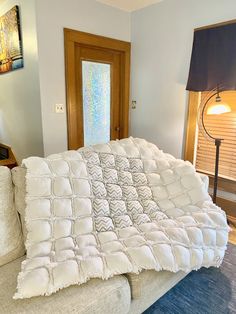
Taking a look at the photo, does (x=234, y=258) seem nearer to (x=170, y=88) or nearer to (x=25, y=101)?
(x=170, y=88)

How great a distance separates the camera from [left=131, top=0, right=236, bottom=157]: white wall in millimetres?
2703

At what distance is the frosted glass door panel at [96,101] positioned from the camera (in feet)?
10.4

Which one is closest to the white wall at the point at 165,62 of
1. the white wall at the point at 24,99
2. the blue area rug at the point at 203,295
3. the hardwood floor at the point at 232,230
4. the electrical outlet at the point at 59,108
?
the hardwood floor at the point at 232,230

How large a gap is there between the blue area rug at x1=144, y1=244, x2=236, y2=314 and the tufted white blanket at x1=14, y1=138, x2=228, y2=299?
251mm

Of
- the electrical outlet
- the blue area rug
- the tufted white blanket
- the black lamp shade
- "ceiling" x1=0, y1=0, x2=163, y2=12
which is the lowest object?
the blue area rug

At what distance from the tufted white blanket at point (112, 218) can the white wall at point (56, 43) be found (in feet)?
3.64

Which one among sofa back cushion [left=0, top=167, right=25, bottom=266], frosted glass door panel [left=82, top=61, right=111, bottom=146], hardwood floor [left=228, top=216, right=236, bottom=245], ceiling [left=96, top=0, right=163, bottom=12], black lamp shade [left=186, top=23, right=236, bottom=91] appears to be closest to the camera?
sofa back cushion [left=0, top=167, right=25, bottom=266]

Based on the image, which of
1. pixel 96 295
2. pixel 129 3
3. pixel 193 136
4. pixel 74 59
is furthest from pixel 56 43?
pixel 96 295

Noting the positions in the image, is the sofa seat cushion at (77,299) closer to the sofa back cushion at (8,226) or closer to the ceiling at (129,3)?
the sofa back cushion at (8,226)

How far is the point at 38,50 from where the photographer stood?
2.57m

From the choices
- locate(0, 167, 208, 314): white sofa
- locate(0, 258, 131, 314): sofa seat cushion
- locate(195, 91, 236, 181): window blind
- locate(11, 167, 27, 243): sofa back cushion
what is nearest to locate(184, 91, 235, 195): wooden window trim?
locate(195, 91, 236, 181): window blind

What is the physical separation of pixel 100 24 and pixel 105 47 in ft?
0.91

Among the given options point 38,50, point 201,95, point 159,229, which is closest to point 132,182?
point 159,229

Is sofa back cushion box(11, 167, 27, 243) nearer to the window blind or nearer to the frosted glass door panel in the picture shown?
the frosted glass door panel
